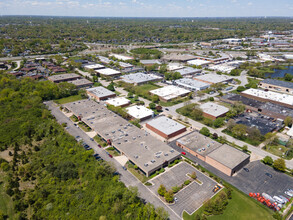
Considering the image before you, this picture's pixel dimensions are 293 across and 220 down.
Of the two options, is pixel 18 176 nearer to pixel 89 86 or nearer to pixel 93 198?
pixel 93 198

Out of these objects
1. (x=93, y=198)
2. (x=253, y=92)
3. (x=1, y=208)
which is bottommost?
(x=1, y=208)

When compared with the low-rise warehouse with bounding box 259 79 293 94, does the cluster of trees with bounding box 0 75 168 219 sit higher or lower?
lower

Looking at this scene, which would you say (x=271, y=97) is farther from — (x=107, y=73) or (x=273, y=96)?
(x=107, y=73)

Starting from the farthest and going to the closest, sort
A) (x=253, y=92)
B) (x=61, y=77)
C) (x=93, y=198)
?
(x=61, y=77) < (x=253, y=92) < (x=93, y=198)

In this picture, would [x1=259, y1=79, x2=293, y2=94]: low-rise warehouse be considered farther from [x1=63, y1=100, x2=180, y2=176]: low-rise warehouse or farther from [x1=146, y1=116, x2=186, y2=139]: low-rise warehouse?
[x1=63, y1=100, x2=180, y2=176]: low-rise warehouse

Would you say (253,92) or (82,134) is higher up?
(253,92)

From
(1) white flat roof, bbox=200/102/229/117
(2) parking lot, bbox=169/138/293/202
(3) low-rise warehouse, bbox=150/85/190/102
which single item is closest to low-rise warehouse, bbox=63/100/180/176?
(2) parking lot, bbox=169/138/293/202

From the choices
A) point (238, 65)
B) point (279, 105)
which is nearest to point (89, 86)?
point (279, 105)
